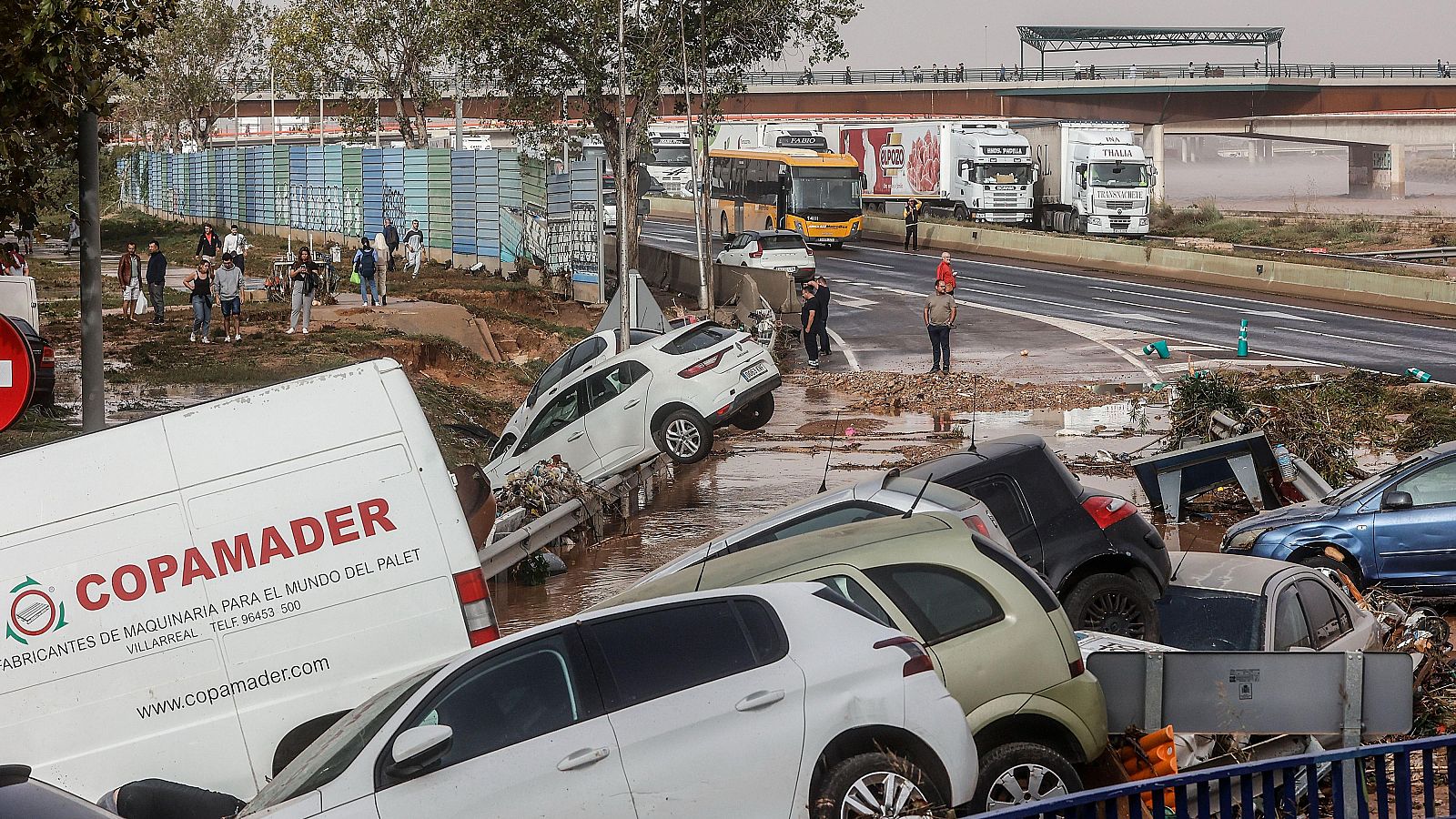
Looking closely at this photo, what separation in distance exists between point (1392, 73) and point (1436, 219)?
22.2m

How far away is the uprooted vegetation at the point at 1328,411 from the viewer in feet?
53.5

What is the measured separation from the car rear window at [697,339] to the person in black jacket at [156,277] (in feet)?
53.2

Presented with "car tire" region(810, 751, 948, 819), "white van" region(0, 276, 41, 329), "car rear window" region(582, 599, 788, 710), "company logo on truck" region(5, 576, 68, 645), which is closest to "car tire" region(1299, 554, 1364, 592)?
"car tire" region(810, 751, 948, 819)

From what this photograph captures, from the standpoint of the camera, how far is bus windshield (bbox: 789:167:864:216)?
2044 inches

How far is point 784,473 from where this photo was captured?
62.2 ft

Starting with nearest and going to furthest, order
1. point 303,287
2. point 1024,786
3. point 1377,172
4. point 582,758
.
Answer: point 582,758 → point 1024,786 → point 303,287 → point 1377,172

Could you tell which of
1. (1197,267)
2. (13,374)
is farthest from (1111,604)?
(1197,267)

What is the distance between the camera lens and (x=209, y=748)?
25.2 ft

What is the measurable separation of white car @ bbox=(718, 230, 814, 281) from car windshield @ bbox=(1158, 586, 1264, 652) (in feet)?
95.6

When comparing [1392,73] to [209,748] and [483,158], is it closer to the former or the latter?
[483,158]

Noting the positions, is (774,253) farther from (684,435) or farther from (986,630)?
(986,630)

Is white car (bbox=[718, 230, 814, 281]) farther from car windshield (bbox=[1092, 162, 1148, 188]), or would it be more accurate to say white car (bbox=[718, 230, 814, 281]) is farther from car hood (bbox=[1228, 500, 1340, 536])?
car hood (bbox=[1228, 500, 1340, 536])

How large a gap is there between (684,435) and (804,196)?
35.2 metres

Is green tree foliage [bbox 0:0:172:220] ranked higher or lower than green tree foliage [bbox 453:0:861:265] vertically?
lower
